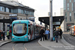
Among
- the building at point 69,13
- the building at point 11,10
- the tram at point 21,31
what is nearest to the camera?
the tram at point 21,31

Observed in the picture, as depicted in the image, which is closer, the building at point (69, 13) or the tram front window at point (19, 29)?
the tram front window at point (19, 29)

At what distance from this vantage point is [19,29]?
1950cm

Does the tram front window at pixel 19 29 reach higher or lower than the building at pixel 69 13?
lower

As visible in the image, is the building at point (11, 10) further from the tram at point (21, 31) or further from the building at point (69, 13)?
the tram at point (21, 31)

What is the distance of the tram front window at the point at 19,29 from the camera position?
19469 millimetres

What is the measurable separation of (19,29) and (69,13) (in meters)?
87.6

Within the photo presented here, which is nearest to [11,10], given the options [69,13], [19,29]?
[19,29]

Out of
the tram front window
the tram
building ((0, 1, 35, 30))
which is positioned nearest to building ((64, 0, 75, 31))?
building ((0, 1, 35, 30))

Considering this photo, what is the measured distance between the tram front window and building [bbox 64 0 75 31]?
8462 cm

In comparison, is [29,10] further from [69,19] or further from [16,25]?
[16,25]

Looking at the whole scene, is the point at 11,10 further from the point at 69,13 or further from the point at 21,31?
the point at 69,13

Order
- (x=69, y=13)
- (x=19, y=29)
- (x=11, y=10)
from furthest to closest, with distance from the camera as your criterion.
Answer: (x=69, y=13)
(x=11, y=10)
(x=19, y=29)

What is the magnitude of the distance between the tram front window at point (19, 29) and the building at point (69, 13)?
278 ft

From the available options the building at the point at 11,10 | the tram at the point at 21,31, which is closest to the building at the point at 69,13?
the building at the point at 11,10
